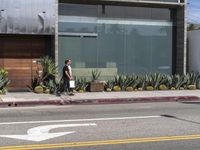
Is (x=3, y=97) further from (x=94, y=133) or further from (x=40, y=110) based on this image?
(x=94, y=133)

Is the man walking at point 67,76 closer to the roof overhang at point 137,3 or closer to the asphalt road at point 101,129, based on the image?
the roof overhang at point 137,3

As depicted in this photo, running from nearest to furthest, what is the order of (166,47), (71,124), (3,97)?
(71,124)
(3,97)
(166,47)

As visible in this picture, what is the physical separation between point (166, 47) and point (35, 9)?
748 cm

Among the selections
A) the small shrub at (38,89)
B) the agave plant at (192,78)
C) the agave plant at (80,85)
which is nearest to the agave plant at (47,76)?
the small shrub at (38,89)

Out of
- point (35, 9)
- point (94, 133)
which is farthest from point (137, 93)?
point (94, 133)

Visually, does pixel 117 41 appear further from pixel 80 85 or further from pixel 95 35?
pixel 80 85

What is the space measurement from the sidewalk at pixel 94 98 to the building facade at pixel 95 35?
2242 millimetres

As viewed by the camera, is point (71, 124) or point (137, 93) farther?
point (137, 93)

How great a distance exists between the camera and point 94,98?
68.0ft

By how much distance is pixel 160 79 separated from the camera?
24.8 metres

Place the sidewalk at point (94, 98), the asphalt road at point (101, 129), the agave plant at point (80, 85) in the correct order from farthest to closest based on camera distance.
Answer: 1. the agave plant at point (80, 85)
2. the sidewalk at point (94, 98)
3. the asphalt road at point (101, 129)

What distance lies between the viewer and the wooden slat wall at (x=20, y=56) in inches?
924

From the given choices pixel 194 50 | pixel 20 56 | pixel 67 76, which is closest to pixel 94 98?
pixel 67 76

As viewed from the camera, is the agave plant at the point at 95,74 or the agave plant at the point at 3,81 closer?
the agave plant at the point at 3,81
